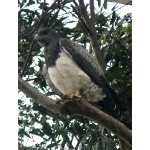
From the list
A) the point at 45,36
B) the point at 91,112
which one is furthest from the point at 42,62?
the point at 91,112

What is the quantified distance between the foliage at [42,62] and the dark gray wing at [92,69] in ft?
0.17

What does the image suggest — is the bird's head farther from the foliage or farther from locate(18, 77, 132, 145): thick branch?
locate(18, 77, 132, 145): thick branch

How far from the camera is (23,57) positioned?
66.6 inches

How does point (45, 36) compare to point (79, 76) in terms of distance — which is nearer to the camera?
point (79, 76)

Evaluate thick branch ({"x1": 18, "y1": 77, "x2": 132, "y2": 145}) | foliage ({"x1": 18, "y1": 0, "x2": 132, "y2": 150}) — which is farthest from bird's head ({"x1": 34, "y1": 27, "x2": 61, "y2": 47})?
thick branch ({"x1": 18, "y1": 77, "x2": 132, "y2": 145})

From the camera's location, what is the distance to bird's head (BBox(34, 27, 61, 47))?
1.68 meters

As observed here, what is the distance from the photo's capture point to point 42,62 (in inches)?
69.9

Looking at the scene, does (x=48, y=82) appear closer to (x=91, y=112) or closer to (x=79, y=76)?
(x=79, y=76)

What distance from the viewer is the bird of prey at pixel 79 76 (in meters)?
1.52

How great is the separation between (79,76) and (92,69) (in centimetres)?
5

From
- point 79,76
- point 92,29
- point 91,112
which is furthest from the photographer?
point 92,29

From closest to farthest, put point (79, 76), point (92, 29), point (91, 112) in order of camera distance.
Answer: point (91, 112), point (79, 76), point (92, 29)
